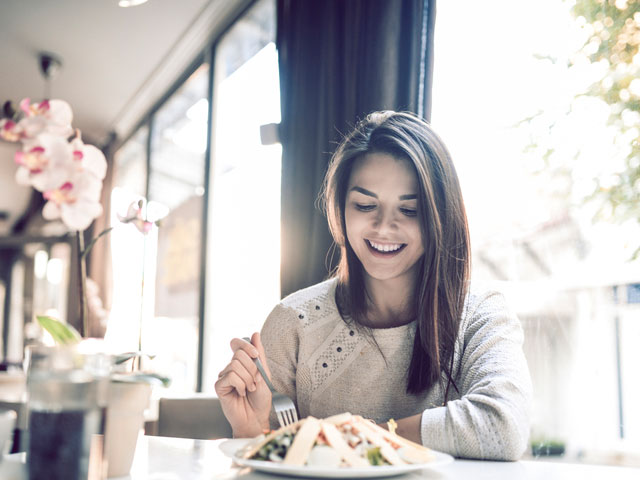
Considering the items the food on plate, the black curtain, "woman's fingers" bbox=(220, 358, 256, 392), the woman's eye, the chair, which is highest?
the black curtain

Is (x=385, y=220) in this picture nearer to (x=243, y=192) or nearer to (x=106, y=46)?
(x=243, y=192)

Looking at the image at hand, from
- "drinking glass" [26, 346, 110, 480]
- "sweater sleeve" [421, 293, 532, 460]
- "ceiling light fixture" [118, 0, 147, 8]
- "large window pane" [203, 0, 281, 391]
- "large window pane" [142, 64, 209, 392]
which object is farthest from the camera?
"large window pane" [142, 64, 209, 392]

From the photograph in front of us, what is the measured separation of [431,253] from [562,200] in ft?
1.43

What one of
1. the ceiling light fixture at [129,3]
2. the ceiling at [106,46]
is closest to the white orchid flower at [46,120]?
the ceiling at [106,46]

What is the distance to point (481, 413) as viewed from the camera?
99 centimetres

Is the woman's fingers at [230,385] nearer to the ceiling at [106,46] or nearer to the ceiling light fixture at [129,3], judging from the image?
the ceiling at [106,46]

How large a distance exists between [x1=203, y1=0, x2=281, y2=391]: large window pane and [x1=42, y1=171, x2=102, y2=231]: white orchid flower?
2292mm

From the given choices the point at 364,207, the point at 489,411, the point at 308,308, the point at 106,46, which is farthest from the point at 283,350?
the point at 106,46

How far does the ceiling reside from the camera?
3.79 meters

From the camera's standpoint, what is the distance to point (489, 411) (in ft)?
3.28

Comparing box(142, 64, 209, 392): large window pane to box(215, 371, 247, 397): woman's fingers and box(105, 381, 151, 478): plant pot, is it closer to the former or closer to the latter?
box(215, 371, 247, 397): woman's fingers

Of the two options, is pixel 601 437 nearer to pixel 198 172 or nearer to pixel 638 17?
pixel 638 17

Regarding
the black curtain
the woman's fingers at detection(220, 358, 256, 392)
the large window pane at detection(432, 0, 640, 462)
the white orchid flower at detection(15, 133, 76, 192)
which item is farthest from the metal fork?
the black curtain

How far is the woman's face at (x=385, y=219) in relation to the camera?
1.42m
